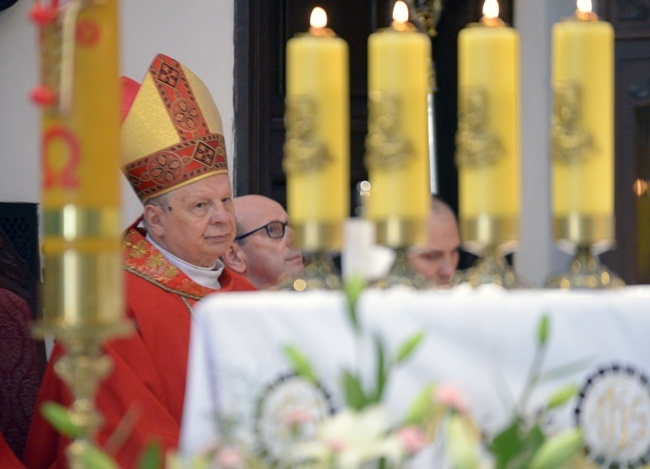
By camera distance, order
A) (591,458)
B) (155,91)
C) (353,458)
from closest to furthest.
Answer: (353,458), (591,458), (155,91)

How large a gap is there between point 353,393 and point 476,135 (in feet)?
1.35

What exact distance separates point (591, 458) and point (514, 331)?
0.49 ft

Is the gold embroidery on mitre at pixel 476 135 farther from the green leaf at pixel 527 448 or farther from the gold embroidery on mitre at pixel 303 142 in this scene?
the green leaf at pixel 527 448

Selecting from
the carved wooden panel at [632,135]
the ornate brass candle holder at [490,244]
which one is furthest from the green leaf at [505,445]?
the carved wooden panel at [632,135]

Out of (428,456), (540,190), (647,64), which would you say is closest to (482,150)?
(428,456)

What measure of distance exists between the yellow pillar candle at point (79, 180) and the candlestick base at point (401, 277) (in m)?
0.35

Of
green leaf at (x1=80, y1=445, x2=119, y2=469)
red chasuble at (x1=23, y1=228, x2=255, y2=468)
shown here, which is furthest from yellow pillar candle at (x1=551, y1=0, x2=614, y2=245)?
red chasuble at (x1=23, y1=228, x2=255, y2=468)

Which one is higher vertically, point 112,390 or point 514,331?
point 514,331

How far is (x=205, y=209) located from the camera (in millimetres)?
3844

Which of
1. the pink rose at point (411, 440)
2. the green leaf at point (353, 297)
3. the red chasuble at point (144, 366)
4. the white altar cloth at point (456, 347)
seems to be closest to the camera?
the pink rose at point (411, 440)

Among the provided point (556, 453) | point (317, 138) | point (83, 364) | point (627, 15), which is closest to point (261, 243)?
point (627, 15)

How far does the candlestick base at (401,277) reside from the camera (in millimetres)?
1540

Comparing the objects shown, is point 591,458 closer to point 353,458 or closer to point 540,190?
point 353,458

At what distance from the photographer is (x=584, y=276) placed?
4.99 feet
